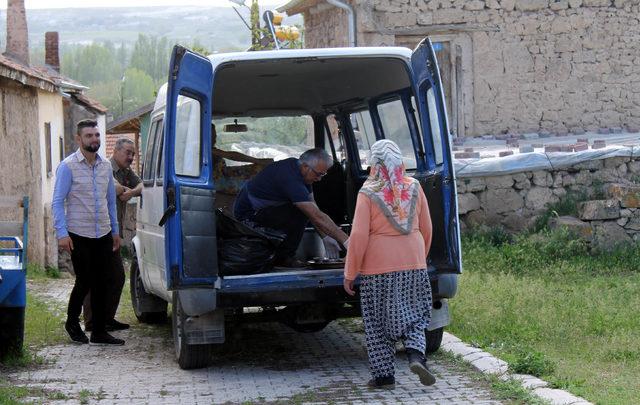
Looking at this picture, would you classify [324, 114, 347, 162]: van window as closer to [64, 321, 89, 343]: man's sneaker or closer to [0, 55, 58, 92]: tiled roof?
[64, 321, 89, 343]: man's sneaker

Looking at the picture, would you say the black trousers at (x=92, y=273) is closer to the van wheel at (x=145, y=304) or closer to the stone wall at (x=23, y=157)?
the van wheel at (x=145, y=304)

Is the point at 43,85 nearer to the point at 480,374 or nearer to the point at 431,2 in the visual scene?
the point at 431,2

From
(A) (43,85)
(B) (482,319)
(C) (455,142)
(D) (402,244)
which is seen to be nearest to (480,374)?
(D) (402,244)

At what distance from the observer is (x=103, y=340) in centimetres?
1022

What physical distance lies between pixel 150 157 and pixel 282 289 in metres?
2.45

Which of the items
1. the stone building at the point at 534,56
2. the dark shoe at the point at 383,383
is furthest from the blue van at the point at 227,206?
the stone building at the point at 534,56

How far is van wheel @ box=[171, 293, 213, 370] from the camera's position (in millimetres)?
8656

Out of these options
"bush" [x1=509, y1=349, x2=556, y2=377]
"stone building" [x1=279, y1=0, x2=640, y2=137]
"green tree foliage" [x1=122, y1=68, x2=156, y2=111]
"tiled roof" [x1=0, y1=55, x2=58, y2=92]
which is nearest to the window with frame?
"tiled roof" [x1=0, y1=55, x2=58, y2=92]

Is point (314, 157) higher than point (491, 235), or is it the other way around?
point (314, 157)

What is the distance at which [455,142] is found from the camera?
1914 centimetres

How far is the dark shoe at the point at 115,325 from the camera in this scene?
433 inches

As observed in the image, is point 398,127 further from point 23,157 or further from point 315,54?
point 23,157

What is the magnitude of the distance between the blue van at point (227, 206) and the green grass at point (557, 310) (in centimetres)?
94

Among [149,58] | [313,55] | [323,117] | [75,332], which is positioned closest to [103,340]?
[75,332]
